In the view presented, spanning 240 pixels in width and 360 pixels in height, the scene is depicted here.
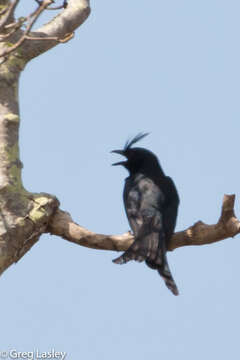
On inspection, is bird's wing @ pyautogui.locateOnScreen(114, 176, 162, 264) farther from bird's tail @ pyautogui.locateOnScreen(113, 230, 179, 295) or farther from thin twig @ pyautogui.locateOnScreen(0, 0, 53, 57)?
thin twig @ pyautogui.locateOnScreen(0, 0, 53, 57)

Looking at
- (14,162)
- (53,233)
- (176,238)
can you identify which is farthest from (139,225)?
(14,162)

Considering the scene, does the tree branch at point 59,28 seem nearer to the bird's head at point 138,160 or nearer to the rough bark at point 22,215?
the rough bark at point 22,215

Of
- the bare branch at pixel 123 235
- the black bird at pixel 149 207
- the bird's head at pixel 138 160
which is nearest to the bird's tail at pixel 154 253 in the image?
the black bird at pixel 149 207

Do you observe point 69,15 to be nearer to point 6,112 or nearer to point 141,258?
point 6,112

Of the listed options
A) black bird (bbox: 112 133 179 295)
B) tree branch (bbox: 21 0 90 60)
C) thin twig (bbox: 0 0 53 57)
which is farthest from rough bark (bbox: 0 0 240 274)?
thin twig (bbox: 0 0 53 57)

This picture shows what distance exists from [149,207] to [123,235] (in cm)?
150

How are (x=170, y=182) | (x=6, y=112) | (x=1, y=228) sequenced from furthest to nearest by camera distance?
(x=170, y=182), (x=6, y=112), (x=1, y=228)

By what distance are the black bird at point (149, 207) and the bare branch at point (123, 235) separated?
0.79ft

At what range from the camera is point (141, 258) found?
6242 mm

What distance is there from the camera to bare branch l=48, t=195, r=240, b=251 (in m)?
5.68

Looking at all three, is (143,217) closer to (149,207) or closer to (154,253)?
(149,207)

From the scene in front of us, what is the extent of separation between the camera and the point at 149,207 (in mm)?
7398

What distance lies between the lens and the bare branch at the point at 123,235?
5.68m

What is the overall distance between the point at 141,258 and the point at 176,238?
350mm
